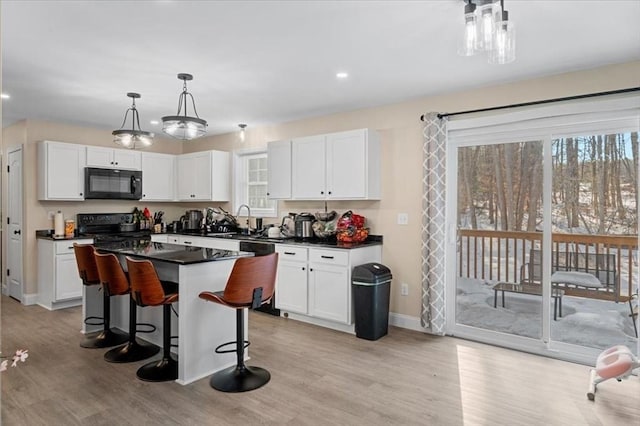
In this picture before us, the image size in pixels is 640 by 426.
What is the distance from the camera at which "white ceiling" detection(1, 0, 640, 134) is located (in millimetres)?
2562

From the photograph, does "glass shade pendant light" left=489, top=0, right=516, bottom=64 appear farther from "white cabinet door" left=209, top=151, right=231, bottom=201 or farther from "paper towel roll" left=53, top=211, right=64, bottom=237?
"paper towel roll" left=53, top=211, right=64, bottom=237

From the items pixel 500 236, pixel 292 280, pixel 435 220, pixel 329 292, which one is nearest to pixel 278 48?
pixel 435 220

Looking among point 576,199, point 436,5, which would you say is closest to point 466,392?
point 576,199

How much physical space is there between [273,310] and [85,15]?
356 cm

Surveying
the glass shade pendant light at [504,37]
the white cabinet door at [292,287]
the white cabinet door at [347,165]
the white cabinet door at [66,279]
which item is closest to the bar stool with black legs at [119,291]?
the white cabinet door at [292,287]

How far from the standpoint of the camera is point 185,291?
3.14 metres

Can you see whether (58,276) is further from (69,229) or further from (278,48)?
(278,48)

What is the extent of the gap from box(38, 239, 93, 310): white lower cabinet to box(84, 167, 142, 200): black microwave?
75cm

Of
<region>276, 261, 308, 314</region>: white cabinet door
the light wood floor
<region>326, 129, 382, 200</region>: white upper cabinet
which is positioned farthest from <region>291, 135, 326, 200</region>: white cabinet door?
the light wood floor

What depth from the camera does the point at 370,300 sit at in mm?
4105

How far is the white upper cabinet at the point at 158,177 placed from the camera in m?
6.43

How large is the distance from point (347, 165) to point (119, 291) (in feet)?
8.48

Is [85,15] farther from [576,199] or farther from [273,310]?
[576,199]

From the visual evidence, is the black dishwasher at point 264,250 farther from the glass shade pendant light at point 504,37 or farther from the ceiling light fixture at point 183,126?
the glass shade pendant light at point 504,37
